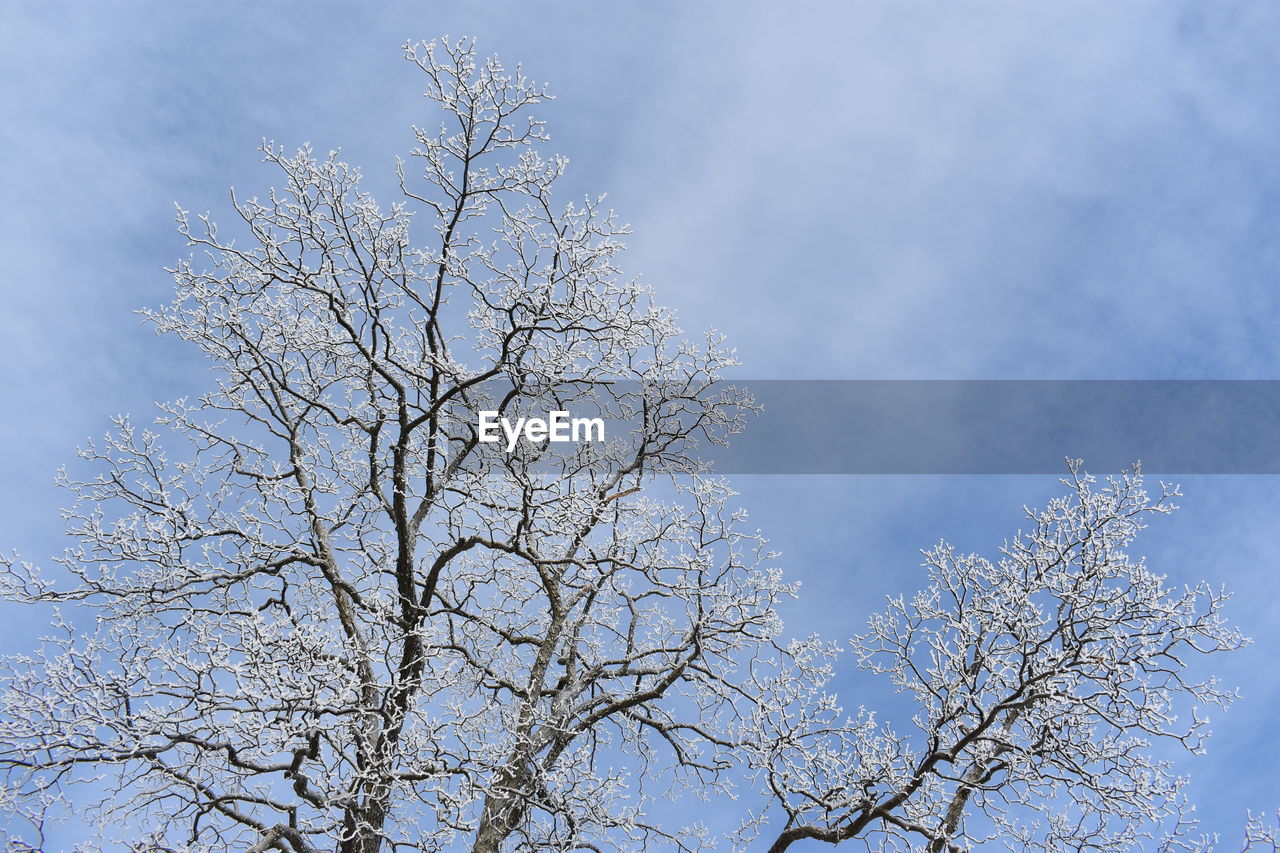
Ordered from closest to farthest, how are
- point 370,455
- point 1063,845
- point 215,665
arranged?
point 215,665
point 1063,845
point 370,455

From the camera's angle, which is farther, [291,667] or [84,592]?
[84,592]

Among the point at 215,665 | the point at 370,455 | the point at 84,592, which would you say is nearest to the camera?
the point at 215,665

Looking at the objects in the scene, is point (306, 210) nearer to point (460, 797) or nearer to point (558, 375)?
point (558, 375)

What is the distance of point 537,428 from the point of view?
10469mm

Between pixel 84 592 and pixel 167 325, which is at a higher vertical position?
pixel 167 325

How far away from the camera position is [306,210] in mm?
9898

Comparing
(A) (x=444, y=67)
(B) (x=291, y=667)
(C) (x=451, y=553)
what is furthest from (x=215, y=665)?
(A) (x=444, y=67)

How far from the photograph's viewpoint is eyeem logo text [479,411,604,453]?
10066 mm

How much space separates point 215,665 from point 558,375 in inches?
164

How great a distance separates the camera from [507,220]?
9664 mm

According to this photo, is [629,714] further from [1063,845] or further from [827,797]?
[1063,845]

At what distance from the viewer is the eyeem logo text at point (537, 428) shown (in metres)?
10.1

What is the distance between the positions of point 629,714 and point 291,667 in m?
4.47

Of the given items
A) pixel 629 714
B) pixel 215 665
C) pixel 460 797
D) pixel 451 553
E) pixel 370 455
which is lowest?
pixel 460 797
